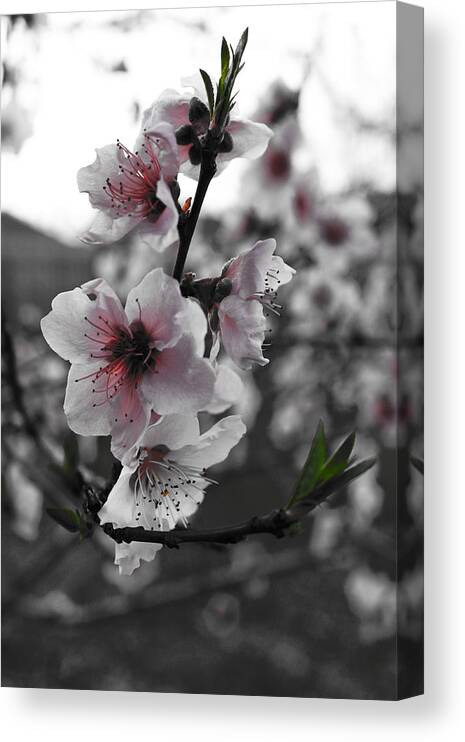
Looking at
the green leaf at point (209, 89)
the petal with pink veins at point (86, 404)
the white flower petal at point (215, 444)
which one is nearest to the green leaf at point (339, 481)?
the white flower petal at point (215, 444)

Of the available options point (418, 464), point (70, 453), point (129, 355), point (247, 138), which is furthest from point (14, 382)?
point (418, 464)

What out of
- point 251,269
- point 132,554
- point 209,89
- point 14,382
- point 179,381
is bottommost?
point 132,554

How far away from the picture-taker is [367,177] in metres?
2.39

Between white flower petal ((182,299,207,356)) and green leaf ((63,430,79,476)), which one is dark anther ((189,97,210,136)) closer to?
white flower petal ((182,299,207,356))

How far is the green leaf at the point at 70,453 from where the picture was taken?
2.50m

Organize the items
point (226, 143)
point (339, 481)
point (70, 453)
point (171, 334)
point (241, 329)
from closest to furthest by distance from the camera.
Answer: point (171, 334), point (241, 329), point (226, 143), point (339, 481), point (70, 453)

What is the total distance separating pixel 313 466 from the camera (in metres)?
2.40

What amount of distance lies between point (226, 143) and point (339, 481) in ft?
1.77

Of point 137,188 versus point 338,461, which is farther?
point 338,461

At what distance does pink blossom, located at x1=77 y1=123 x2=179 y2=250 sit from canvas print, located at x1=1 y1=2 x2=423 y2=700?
0.03 ft

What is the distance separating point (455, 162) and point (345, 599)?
2.28 ft

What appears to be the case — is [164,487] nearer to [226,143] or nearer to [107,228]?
[107,228]

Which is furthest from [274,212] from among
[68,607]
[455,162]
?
[68,607]

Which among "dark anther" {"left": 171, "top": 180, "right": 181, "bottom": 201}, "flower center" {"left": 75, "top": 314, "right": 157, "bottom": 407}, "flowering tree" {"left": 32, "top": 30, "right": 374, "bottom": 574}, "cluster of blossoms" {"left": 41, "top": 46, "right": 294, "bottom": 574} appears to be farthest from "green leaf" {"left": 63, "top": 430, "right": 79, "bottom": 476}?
"dark anther" {"left": 171, "top": 180, "right": 181, "bottom": 201}
